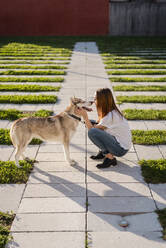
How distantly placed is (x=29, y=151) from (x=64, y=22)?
19289mm

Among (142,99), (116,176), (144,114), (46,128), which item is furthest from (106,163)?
(142,99)

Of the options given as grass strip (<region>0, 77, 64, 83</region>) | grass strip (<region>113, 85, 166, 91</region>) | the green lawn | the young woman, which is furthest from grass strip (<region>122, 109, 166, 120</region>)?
the green lawn

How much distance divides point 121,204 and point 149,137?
240 centimetres

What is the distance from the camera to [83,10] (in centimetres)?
2288

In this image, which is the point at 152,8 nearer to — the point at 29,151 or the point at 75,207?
the point at 29,151

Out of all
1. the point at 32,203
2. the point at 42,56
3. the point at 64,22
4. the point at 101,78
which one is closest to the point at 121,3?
the point at 64,22

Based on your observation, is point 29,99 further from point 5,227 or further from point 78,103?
point 5,227

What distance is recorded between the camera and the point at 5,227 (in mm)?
3910

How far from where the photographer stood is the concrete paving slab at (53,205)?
4.22 meters

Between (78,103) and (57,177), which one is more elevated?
(78,103)

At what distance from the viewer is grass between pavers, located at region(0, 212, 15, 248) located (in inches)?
144

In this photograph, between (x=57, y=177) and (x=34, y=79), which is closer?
(x=57, y=177)

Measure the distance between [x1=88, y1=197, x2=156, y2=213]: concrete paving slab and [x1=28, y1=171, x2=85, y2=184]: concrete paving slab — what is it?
0.62m

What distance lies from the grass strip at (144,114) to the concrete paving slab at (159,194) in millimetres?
2888
